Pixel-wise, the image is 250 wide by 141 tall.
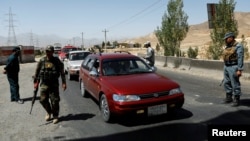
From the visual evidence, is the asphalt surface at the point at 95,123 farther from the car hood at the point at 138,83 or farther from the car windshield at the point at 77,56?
the car windshield at the point at 77,56

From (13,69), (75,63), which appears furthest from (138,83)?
(75,63)

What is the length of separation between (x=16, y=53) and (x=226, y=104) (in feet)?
21.8

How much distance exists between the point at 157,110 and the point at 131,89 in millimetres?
717

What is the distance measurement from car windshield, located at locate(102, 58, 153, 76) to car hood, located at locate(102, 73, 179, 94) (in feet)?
1.21

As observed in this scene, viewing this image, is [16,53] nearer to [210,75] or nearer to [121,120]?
[121,120]

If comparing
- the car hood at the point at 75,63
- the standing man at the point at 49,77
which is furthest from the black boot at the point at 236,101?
the car hood at the point at 75,63

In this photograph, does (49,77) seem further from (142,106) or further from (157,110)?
(157,110)

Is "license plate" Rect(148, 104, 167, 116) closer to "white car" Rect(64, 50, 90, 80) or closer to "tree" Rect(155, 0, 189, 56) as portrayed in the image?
"white car" Rect(64, 50, 90, 80)

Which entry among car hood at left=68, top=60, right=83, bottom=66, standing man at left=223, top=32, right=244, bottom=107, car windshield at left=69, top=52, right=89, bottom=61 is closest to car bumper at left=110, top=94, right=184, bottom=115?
standing man at left=223, top=32, right=244, bottom=107

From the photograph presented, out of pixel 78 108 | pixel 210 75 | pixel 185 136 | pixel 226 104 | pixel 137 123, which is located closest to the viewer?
pixel 185 136

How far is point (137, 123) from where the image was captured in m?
7.46

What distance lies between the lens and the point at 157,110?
7125 mm

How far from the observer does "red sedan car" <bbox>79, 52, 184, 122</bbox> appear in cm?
702

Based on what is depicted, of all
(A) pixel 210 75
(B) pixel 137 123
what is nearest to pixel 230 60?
(B) pixel 137 123
